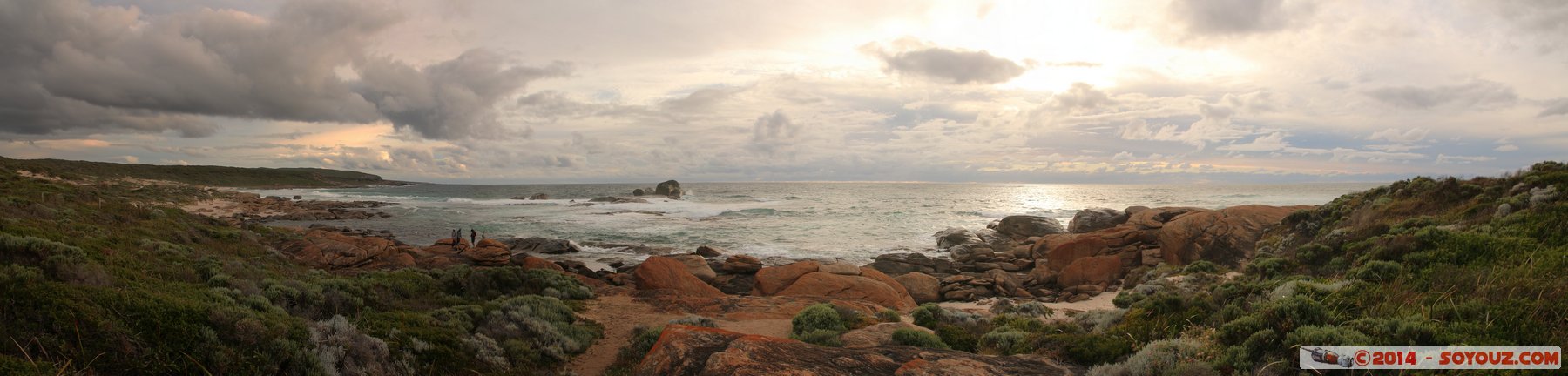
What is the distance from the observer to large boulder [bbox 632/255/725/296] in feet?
55.6

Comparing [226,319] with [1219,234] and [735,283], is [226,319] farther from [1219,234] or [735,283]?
[1219,234]

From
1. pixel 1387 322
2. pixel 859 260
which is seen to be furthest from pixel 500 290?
pixel 859 260

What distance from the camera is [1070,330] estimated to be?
887cm

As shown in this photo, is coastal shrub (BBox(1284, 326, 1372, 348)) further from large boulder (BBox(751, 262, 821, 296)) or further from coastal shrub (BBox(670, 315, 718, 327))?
large boulder (BBox(751, 262, 821, 296))

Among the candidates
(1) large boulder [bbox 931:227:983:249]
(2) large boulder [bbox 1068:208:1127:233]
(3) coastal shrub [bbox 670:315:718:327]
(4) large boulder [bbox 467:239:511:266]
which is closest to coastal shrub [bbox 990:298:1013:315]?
(3) coastal shrub [bbox 670:315:718:327]

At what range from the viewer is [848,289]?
686 inches

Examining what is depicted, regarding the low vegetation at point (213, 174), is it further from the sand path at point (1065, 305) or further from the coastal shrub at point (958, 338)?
the coastal shrub at point (958, 338)

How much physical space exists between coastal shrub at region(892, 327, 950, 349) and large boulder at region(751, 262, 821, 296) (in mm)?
9458

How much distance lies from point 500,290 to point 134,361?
27.3 ft

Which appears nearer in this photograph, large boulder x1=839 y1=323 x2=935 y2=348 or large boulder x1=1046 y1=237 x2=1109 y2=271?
large boulder x1=839 y1=323 x2=935 y2=348

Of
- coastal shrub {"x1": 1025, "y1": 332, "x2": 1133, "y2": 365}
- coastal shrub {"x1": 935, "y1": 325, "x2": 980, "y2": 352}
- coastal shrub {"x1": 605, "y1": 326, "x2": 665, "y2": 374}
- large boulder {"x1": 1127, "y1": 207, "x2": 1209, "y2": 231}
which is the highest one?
large boulder {"x1": 1127, "y1": 207, "x2": 1209, "y2": 231}

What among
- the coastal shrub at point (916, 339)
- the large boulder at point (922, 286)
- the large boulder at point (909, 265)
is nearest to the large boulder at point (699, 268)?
the large boulder at point (922, 286)

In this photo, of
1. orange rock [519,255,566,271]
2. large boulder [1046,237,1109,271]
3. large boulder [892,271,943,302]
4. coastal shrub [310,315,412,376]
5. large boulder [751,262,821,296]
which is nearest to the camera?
coastal shrub [310,315,412,376]

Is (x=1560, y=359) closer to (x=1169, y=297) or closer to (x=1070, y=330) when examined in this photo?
(x=1169, y=297)
